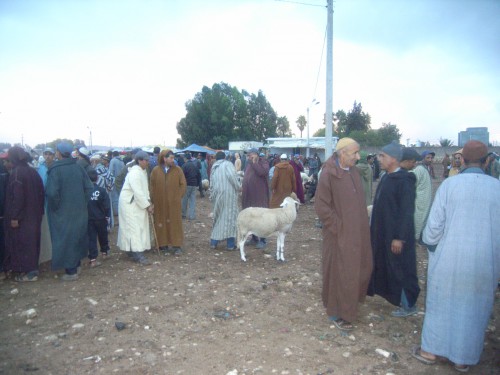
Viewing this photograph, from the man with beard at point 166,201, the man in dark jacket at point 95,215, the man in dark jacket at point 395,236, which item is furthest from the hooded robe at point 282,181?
the man in dark jacket at point 395,236

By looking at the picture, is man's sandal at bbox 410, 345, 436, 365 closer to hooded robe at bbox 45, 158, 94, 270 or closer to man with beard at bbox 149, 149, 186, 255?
man with beard at bbox 149, 149, 186, 255

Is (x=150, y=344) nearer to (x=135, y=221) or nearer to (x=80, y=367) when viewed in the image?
(x=80, y=367)

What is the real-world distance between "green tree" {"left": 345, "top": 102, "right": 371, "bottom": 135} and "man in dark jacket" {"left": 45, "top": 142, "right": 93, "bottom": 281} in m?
58.3

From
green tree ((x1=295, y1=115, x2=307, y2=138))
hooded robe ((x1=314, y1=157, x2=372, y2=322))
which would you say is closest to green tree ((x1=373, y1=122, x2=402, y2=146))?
green tree ((x1=295, y1=115, x2=307, y2=138))

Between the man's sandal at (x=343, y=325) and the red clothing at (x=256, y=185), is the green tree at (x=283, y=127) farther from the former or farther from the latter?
the man's sandal at (x=343, y=325)

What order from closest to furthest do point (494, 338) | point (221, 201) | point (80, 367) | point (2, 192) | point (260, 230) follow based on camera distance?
point (80, 367) < point (494, 338) < point (2, 192) < point (260, 230) < point (221, 201)

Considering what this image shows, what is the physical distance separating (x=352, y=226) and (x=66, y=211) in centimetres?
433

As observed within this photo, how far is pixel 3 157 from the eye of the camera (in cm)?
624

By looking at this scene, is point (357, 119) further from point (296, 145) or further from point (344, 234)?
point (344, 234)

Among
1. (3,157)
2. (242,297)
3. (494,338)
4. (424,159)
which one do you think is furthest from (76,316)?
(424,159)

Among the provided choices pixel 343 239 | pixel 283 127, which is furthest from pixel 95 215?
pixel 283 127

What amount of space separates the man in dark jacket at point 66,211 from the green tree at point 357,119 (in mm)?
58345

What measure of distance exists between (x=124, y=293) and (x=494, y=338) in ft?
15.5

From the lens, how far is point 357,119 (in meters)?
59.9
